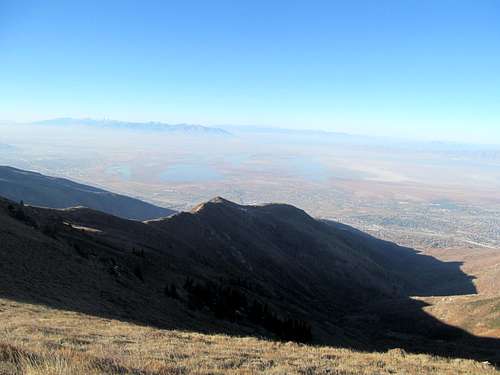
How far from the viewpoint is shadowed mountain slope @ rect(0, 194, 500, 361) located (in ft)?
98.9

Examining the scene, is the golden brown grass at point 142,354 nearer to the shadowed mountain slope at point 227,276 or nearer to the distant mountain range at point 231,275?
the distant mountain range at point 231,275

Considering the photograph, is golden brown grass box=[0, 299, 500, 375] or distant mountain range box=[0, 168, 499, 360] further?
distant mountain range box=[0, 168, 499, 360]

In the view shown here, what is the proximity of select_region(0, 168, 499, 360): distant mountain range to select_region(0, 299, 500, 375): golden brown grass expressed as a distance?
5.92 m

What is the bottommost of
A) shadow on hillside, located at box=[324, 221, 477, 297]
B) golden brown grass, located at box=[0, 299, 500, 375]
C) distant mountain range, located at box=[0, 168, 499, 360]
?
shadow on hillside, located at box=[324, 221, 477, 297]

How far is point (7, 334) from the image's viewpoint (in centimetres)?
1357

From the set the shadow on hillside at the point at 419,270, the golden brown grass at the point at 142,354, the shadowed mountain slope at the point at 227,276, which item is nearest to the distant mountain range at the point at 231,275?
the shadowed mountain slope at the point at 227,276

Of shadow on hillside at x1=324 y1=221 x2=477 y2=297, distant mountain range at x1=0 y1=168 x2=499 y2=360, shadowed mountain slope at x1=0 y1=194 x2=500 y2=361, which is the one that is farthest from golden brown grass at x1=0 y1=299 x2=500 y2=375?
shadow on hillside at x1=324 y1=221 x2=477 y2=297

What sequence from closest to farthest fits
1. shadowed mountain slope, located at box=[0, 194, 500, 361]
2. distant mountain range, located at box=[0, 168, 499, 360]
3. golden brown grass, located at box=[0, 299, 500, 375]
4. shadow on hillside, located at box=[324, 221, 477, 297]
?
golden brown grass, located at box=[0, 299, 500, 375] → shadowed mountain slope, located at box=[0, 194, 500, 361] → distant mountain range, located at box=[0, 168, 499, 360] → shadow on hillside, located at box=[324, 221, 477, 297]

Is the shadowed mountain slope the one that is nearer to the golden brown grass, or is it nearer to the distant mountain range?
the distant mountain range

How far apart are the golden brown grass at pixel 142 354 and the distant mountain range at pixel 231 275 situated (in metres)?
5.92

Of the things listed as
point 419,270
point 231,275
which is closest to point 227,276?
point 231,275

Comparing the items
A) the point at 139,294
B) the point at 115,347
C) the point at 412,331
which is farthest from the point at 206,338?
the point at 412,331

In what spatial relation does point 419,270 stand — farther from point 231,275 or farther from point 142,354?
A: point 142,354

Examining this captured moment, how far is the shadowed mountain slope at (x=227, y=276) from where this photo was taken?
98.9ft
